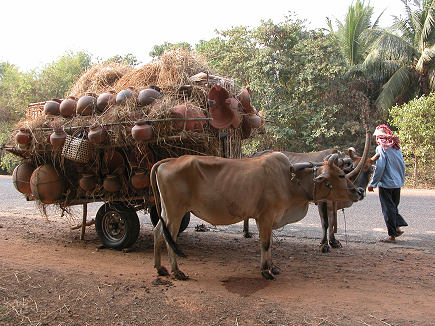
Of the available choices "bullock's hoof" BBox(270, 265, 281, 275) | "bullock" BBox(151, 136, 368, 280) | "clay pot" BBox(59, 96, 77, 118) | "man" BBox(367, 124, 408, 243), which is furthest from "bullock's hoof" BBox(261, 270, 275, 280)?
"clay pot" BBox(59, 96, 77, 118)

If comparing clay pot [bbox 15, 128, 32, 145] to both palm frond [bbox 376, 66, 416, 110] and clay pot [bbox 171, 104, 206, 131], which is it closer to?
clay pot [bbox 171, 104, 206, 131]

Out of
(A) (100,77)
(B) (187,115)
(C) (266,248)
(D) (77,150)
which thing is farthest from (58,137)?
(C) (266,248)

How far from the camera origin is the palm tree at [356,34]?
22703 mm

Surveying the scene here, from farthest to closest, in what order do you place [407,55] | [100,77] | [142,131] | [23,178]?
[407,55] → [100,77] → [23,178] → [142,131]

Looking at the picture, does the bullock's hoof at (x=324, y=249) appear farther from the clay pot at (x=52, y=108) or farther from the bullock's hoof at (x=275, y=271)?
the clay pot at (x=52, y=108)

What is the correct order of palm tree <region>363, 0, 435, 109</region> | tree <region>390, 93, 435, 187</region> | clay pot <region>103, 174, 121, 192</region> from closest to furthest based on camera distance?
clay pot <region>103, 174, 121, 192</region> → tree <region>390, 93, 435, 187</region> → palm tree <region>363, 0, 435, 109</region>

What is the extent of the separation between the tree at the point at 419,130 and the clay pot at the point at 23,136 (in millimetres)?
14610

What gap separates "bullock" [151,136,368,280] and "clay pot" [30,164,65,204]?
7.27 feet

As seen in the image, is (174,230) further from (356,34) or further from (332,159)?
(356,34)

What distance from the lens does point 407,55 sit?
850 inches

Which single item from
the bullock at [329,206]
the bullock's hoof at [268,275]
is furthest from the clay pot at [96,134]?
the bullock at [329,206]

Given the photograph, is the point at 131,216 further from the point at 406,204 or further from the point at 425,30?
the point at 425,30

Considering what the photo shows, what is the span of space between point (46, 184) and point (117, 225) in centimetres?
122

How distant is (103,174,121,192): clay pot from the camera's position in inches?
241
